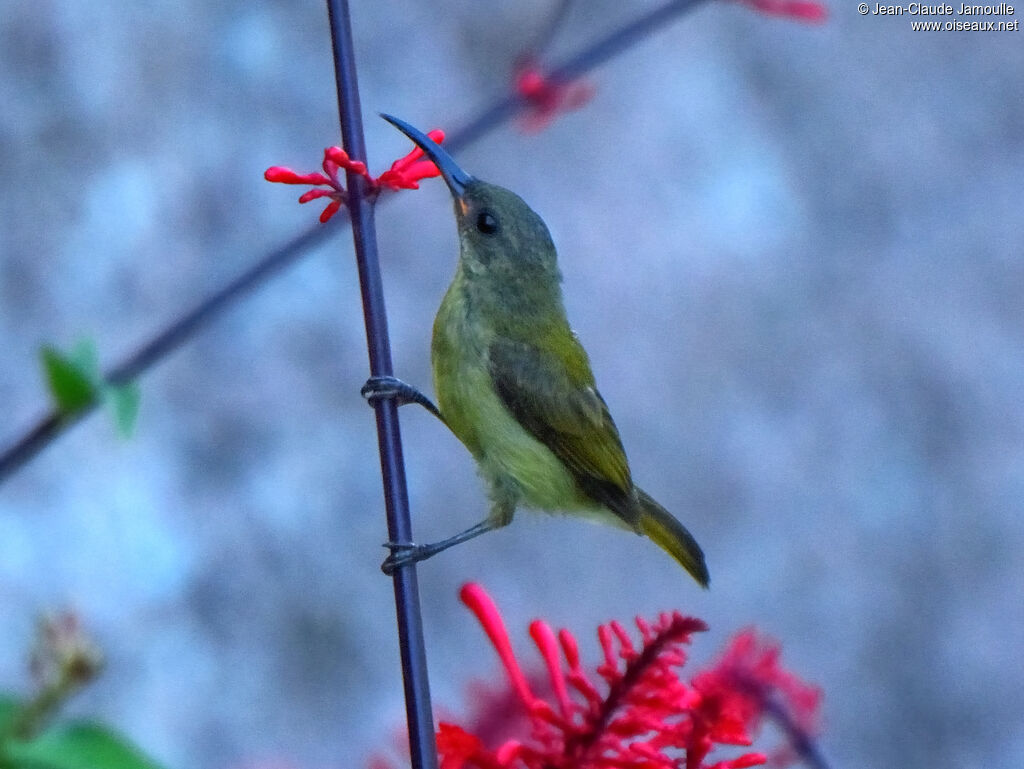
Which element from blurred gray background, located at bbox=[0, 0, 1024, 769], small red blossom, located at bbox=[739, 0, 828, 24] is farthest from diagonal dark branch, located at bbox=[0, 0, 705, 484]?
blurred gray background, located at bbox=[0, 0, 1024, 769]

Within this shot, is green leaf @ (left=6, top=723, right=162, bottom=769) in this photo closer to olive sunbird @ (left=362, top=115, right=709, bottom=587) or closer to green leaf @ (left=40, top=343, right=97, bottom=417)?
green leaf @ (left=40, top=343, right=97, bottom=417)

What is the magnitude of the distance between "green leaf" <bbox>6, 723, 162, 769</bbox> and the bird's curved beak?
1.73 ft

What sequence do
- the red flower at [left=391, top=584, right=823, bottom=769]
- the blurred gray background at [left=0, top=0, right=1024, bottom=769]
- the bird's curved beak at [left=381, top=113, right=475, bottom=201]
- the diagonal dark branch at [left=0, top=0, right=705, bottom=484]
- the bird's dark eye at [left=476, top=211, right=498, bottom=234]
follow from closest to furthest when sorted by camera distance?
the red flower at [left=391, top=584, right=823, bottom=769]
the bird's curved beak at [left=381, top=113, right=475, bottom=201]
the diagonal dark branch at [left=0, top=0, right=705, bottom=484]
the bird's dark eye at [left=476, top=211, right=498, bottom=234]
the blurred gray background at [left=0, top=0, right=1024, bottom=769]

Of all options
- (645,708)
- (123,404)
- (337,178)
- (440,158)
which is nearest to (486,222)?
(440,158)

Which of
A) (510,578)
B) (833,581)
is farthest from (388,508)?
(833,581)

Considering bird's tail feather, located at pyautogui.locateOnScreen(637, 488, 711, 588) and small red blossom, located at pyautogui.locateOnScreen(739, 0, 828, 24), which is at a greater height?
small red blossom, located at pyautogui.locateOnScreen(739, 0, 828, 24)

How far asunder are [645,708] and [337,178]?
42cm

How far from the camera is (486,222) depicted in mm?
1867

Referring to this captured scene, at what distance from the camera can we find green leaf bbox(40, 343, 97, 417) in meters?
1.42

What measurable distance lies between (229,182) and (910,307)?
65.3 inches

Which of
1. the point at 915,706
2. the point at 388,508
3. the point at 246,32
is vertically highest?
the point at 246,32

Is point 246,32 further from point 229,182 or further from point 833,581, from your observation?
point 833,581

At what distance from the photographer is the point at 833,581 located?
10.6 feet

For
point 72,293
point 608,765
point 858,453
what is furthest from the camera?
point 858,453
